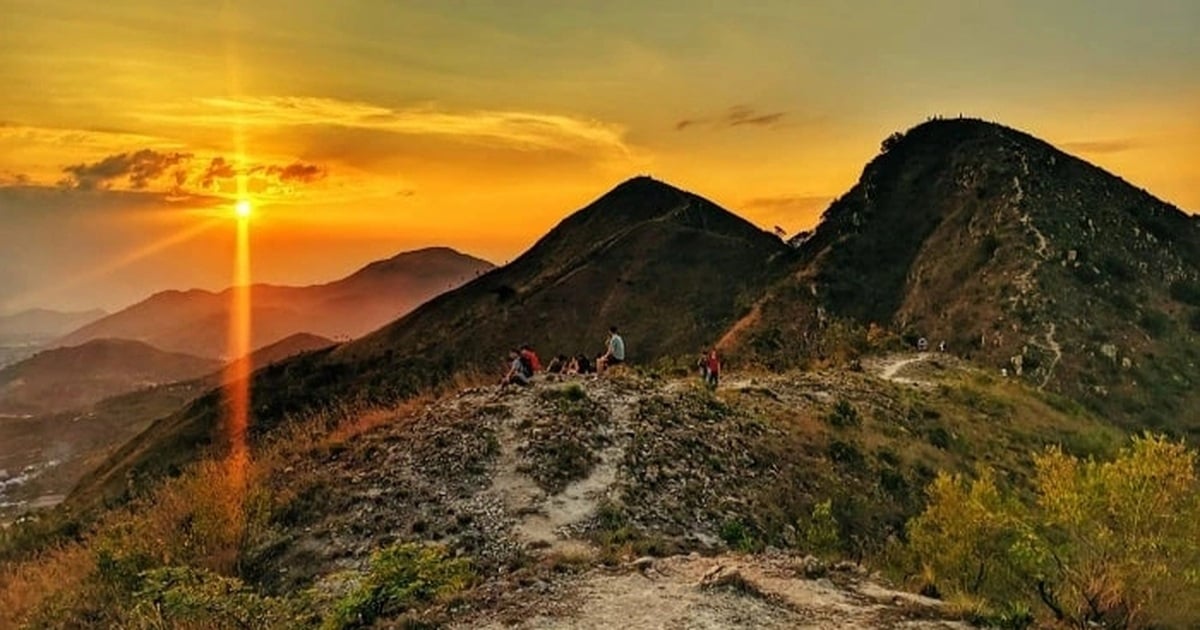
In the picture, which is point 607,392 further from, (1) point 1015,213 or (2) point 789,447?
(1) point 1015,213

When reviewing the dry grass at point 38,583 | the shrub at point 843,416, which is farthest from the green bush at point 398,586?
the shrub at point 843,416

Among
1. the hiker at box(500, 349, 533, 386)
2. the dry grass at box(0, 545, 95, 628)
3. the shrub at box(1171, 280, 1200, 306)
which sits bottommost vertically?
the dry grass at box(0, 545, 95, 628)

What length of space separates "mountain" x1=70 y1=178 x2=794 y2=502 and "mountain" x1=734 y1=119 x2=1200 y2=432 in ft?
37.6

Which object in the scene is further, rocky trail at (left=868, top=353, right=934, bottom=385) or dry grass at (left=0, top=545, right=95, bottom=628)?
rocky trail at (left=868, top=353, right=934, bottom=385)

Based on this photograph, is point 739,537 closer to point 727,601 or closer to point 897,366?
point 727,601

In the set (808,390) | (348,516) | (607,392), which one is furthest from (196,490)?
(808,390)

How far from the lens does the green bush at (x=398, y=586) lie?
13734mm

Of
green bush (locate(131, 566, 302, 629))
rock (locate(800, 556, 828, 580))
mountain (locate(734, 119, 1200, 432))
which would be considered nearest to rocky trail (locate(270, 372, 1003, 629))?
rock (locate(800, 556, 828, 580))

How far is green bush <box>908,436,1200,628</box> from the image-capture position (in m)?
15.9

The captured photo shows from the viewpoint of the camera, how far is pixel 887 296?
91.9 m

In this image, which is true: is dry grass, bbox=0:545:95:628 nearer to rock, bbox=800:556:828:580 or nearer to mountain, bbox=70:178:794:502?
rock, bbox=800:556:828:580

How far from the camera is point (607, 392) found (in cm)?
2556

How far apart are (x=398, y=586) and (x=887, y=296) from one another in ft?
278

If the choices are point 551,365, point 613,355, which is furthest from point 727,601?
point 551,365
